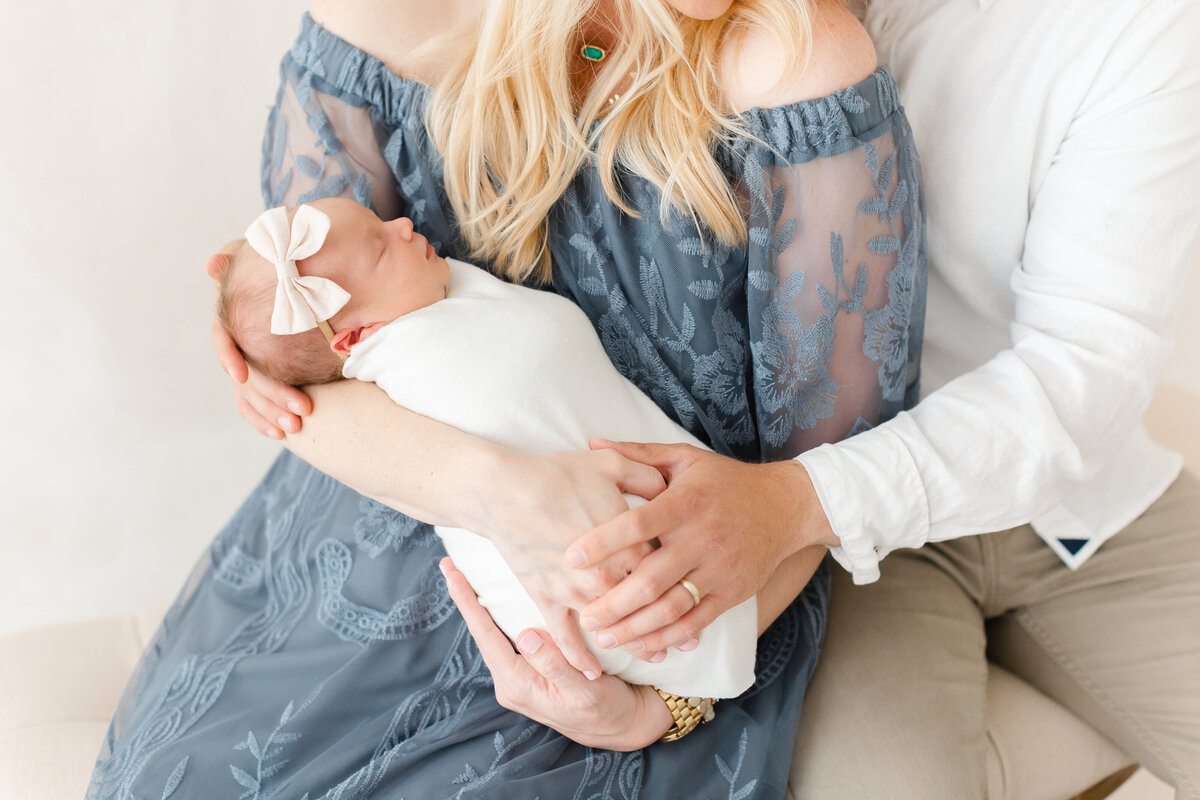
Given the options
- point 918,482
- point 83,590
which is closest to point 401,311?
point 918,482

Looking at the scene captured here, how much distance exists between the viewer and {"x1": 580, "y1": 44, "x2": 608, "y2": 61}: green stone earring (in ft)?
3.57

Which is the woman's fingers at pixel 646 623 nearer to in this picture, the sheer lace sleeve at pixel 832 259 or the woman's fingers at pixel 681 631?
the woman's fingers at pixel 681 631

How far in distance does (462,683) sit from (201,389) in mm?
1169

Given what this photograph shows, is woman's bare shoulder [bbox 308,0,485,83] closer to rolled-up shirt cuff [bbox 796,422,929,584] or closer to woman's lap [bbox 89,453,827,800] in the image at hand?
woman's lap [bbox 89,453,827,800]

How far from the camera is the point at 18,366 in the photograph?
1711mm

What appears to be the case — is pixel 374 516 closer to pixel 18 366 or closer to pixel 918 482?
pixel 918 482

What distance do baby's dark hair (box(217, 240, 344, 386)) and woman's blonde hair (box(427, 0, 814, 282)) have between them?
273 millimetres

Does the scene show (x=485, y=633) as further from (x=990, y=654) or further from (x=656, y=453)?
(x=990, y=654)

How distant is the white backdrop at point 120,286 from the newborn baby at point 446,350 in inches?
32.7

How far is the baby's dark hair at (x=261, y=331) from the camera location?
3.19 feet


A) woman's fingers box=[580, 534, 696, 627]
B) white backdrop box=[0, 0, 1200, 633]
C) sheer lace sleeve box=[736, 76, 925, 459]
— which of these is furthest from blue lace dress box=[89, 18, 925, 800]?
white backdrop box=[0, 0, 1200, 633]

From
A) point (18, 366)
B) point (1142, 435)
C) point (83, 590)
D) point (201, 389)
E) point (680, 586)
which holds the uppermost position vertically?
point (680, 586)

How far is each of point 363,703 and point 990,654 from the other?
1.04 meters

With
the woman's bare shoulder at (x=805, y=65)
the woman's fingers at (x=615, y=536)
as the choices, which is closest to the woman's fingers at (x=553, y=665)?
the woman's fingers at (x=615, y=536)
